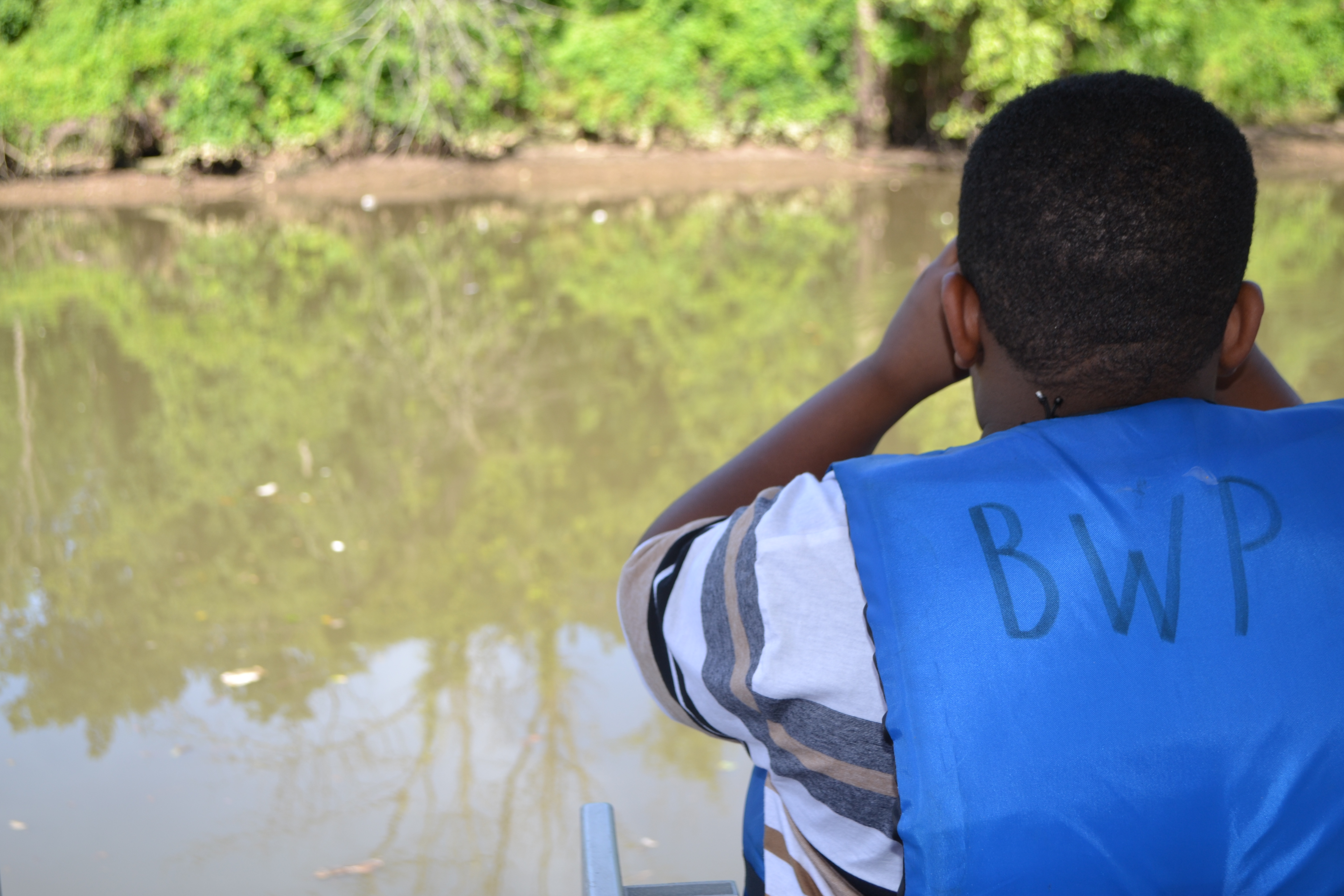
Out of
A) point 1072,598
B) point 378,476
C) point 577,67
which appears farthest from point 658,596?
point 577,67

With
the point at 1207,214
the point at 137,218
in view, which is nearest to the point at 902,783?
the point at 1207,214

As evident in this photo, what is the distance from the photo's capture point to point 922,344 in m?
1.32

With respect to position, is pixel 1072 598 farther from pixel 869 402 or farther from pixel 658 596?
pixel 869 402

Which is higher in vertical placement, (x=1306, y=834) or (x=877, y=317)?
(x=1306, y=834)

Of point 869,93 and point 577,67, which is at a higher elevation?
point 577,67

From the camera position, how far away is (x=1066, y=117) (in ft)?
3.49

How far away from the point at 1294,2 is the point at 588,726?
15.7 m

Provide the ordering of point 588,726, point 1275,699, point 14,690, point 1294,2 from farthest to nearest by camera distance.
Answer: point 1294,2 < point 14,690 < point 588,726 < point 1275,699

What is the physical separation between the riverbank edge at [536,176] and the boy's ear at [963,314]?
11843mm

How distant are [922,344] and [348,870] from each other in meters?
1.96

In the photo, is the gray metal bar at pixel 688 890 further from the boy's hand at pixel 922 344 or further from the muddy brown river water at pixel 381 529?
the muddy brown river water at pixel 381 529

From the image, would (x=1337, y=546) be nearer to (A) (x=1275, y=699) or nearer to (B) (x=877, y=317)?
(A) (x=1275, y=699)

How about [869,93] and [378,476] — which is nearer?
[378,476]

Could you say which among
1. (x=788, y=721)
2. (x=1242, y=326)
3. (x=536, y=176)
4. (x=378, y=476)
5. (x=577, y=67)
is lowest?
(x=536, y=176)
